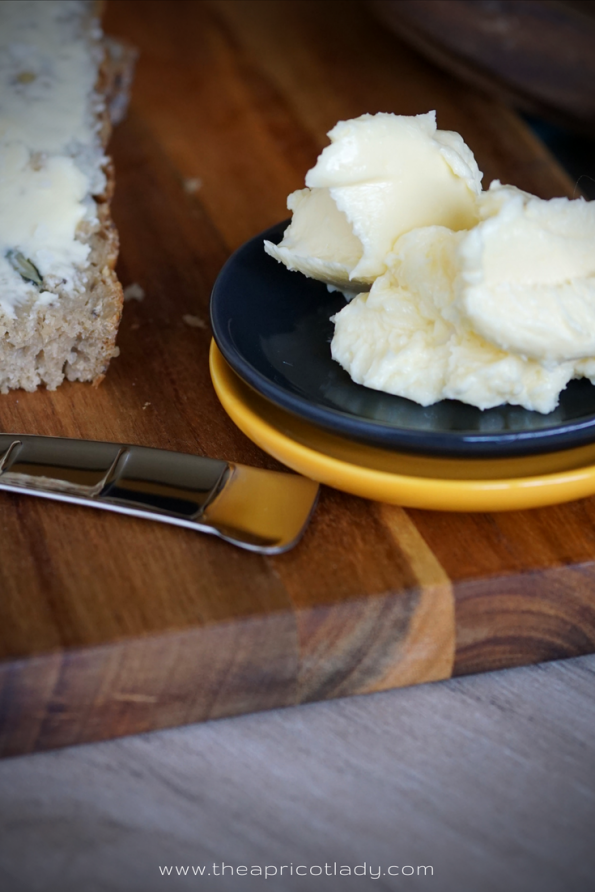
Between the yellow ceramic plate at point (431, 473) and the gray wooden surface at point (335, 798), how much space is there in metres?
0.29

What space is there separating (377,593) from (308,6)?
116 inches

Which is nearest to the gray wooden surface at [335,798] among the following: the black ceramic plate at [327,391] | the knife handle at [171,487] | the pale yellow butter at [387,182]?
the knife handle at [171,487]

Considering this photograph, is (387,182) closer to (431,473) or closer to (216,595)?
(431,473)

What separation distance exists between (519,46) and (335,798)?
7.38ft

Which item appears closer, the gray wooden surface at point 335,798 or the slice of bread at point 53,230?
the gray wooden surface at point 335,798

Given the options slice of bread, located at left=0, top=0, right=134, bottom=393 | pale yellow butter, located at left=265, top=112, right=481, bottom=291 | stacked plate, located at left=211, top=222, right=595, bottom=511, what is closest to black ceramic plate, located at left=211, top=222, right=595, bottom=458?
stacked plate, located at left=211, top=222, right=595, bottom=511

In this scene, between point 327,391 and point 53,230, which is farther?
point 53,230

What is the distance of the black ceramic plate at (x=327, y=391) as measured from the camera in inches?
50.9

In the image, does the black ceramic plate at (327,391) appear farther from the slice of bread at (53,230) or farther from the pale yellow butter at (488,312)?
the slice of bread at (53,230)

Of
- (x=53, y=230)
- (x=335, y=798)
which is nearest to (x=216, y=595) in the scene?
(x=335, y=798)

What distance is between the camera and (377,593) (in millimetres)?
1282

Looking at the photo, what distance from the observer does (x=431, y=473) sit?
1341mm

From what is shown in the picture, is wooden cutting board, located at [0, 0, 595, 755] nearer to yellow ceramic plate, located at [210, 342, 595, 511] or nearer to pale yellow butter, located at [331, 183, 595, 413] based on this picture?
yellow ceramic plate, located at [210, 342, 595, 511]

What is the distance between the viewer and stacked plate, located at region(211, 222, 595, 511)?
1302 millimetres
